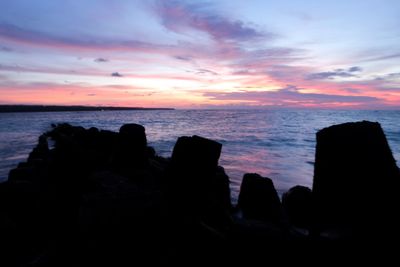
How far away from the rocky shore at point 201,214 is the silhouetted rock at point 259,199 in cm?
2

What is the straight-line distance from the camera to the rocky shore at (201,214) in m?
3.03

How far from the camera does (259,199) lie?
19.0ft

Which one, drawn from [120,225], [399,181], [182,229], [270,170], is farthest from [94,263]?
[270,170]

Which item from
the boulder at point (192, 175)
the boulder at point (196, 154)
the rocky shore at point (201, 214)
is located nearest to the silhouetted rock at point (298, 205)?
the rocky shore at point (201, 214)

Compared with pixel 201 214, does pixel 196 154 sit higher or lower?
higher

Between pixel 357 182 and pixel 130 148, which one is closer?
pixel 357 182

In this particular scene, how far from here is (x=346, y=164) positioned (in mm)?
Result: 3111

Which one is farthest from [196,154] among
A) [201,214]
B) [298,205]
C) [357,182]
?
[298,205]

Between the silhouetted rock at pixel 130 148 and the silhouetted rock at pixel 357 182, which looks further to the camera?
the silhouetted rock at pixel 130 148

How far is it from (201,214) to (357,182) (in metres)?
2.19

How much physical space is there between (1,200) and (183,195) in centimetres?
375

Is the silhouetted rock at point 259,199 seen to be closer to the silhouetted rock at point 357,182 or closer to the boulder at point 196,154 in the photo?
the boulder at point 196,154

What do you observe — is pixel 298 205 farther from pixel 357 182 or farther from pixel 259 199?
pixel 357 182

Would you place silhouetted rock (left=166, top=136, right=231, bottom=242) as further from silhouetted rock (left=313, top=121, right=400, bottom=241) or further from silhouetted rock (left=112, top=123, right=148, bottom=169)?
silhouetted rock (left=112, top=123, right=148, bottom=169)
